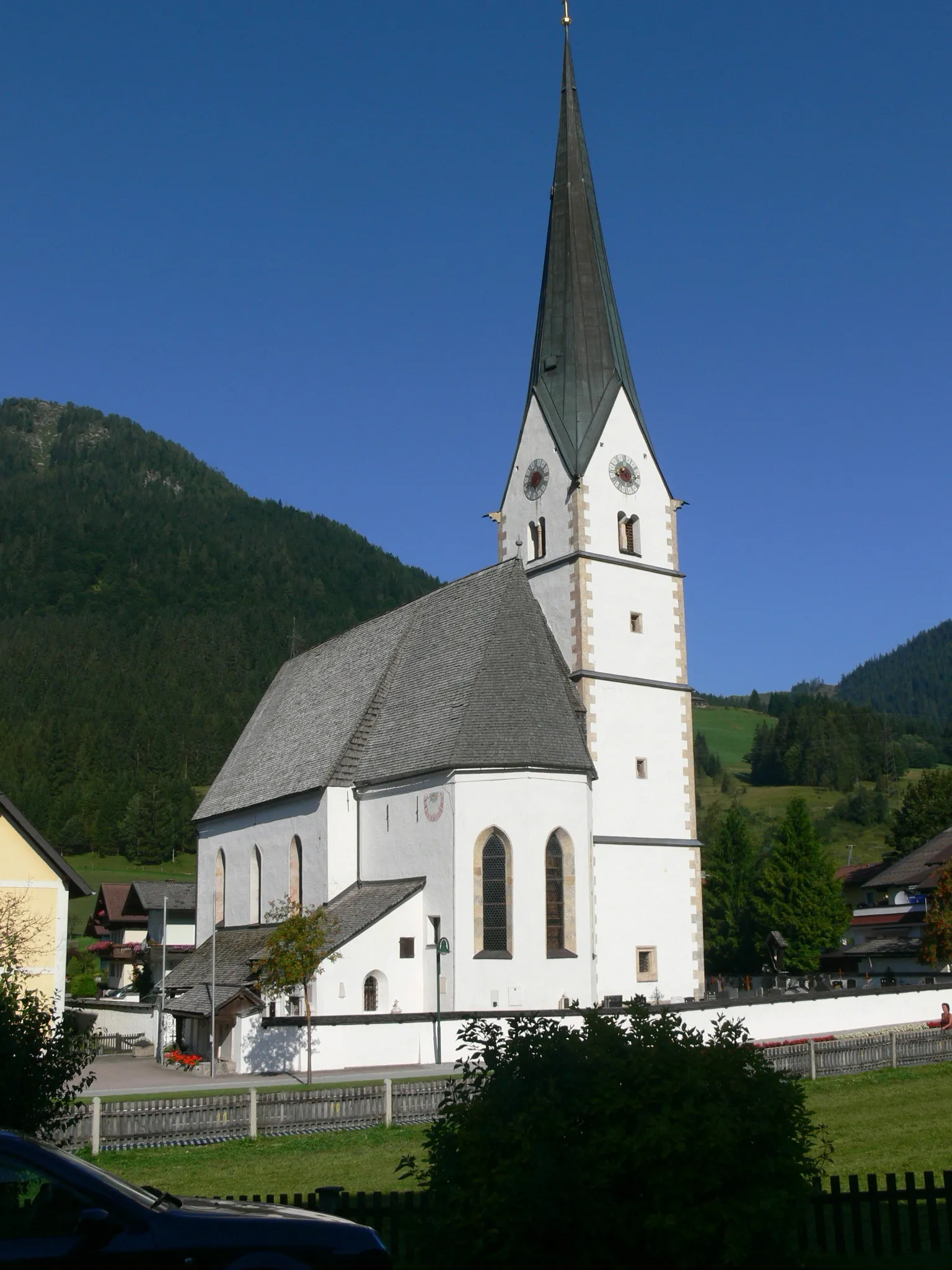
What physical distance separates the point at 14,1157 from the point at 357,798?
2882 cm

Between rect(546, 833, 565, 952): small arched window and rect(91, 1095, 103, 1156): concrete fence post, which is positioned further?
rect(546, 833, 565, 952): small arched window

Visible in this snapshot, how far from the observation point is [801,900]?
215ft

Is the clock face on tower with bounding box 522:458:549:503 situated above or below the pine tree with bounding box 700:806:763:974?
above

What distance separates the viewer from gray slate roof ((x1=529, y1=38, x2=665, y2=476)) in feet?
133

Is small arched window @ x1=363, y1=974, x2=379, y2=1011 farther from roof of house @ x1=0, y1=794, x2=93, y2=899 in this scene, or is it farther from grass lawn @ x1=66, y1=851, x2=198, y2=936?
grass lawn @ x1=66, y1=851, x2=198, y2=936

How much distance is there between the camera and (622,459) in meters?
40.6

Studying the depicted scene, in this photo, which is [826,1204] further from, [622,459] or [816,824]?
[816,824]

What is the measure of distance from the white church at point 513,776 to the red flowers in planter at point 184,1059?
3.01 feet

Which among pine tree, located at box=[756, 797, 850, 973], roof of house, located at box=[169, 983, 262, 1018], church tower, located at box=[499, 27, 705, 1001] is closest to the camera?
roof of house, located at box=[169, 983, 262, 1018]

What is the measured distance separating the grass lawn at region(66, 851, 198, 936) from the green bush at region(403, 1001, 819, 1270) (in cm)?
9721

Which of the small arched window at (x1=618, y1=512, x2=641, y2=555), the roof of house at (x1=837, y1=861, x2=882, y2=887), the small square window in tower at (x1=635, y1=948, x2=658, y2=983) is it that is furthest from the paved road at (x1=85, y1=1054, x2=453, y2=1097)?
the roof of house at (x1=837, y1=861, x2=882, y2=887)

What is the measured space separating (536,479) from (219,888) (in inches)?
700

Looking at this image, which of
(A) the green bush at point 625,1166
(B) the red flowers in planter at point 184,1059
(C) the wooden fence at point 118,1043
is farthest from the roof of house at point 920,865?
(A) the green bush at point 625,1166

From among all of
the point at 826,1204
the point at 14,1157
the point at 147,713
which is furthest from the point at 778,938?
the point at 147,713
